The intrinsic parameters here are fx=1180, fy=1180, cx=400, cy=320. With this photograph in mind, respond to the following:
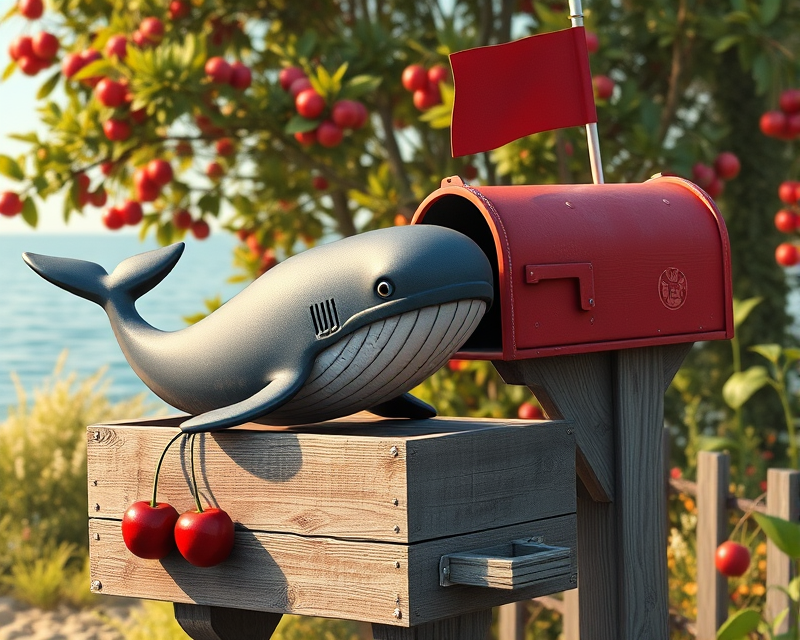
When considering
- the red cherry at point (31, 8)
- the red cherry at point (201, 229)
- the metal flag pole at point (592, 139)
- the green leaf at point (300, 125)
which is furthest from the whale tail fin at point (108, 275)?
the red cherry at point (31, 8)

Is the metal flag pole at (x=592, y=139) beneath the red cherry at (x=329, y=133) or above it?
beneath

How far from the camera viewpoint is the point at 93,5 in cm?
498

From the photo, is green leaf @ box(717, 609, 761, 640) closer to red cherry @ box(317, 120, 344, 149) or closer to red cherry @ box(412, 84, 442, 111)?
red cherry @ box(317, 120, 344, 149)

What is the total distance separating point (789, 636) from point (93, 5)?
386 centimetres

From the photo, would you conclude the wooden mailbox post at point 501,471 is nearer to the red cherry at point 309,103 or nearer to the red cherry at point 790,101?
the red cherry at point 309,103

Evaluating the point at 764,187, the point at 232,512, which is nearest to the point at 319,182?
the point at 764,187

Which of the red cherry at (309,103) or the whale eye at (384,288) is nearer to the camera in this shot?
the whale eye at (384,288)

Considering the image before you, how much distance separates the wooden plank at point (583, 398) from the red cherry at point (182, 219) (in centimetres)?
272

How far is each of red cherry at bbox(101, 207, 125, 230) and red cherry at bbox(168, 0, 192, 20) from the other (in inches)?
34.5

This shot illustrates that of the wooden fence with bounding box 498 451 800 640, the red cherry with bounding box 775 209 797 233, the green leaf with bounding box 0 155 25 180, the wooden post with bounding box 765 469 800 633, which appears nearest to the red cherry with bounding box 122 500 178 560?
the wooden fence with bounding box 498 451 800 640

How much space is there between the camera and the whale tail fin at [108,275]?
2.12 m

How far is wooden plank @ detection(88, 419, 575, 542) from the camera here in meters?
1.81

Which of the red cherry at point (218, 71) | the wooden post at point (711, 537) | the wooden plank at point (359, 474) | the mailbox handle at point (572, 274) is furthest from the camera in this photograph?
the red cherry at point (218, 71)

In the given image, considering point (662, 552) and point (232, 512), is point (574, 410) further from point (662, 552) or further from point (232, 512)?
point (232, 512)
